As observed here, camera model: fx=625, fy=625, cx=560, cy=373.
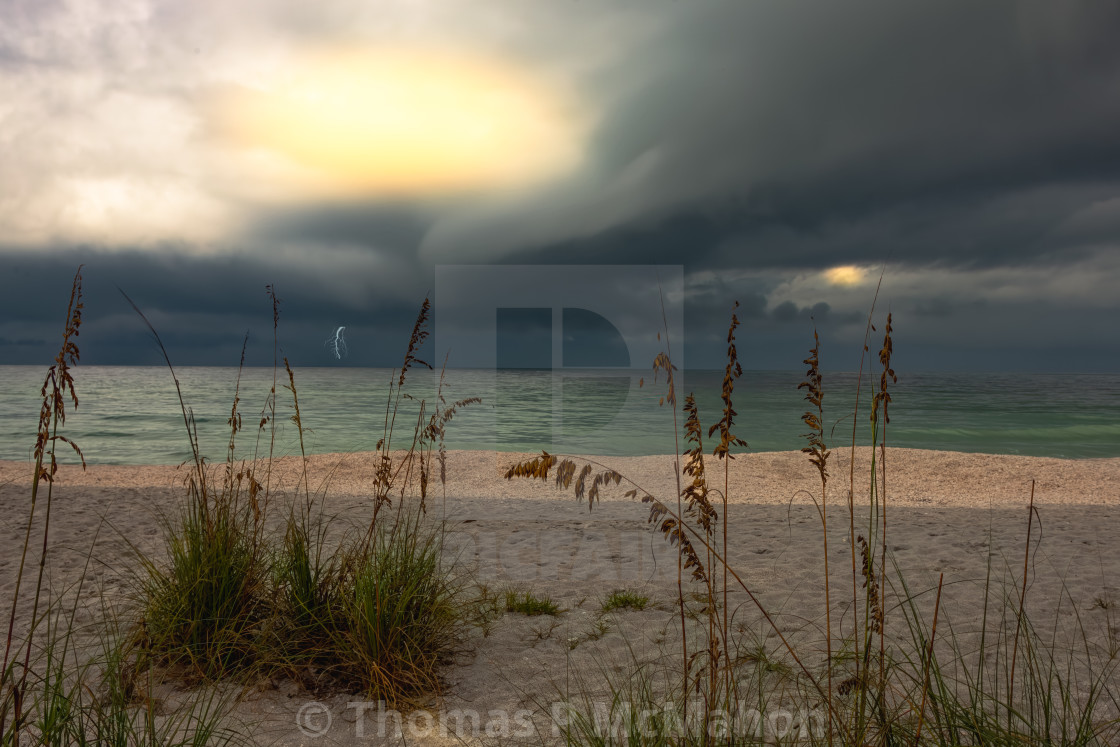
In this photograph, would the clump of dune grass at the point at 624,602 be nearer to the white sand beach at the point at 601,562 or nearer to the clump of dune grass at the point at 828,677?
the white sand beach at the point at 601,562

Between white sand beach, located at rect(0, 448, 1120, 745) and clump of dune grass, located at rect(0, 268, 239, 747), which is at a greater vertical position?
clump of dune grass, located at rect(0, 268, 239, 747)

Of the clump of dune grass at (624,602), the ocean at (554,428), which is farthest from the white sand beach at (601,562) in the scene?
the ocean at (554,428)

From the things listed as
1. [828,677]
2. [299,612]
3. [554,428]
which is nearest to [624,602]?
[299,612]

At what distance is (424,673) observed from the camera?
3.48m

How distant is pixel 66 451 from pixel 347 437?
25.3 ft

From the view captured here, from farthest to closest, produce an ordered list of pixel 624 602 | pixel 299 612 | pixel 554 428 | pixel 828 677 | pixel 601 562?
pixel 554 428, pixel 601 562, pixel 624 602, pixel 299 612, pixel 828 677

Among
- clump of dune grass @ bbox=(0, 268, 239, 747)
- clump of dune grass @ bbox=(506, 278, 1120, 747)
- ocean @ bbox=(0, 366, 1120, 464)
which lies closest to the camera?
clump of dune grass @ bbox=(0, 268, 239, 747)

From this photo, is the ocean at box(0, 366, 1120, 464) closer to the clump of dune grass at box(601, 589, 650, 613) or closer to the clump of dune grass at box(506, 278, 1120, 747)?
the clump of dune grass at box(601, 589, 650, 613)

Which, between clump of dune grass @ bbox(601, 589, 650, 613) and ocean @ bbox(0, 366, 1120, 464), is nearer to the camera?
clump of dune grass @ bbox(601, 589, 650, 613)

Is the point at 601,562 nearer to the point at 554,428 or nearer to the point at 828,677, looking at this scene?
the point at 828,677

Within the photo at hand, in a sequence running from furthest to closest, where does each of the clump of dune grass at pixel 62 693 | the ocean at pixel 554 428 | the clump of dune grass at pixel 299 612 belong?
the ocean at pixel 554 428, the clump of dune grass at pixel 299 612, the clump of dune grass at pixel 62 693

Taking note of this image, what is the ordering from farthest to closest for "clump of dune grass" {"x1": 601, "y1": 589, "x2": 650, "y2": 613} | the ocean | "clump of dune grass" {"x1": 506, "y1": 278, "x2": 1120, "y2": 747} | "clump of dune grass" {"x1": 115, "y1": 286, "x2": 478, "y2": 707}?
the ocean, "clump of dune grass" {"x1": 601, "y1": 589, "x2": 650, "y2": 613}, "clump of dune grass" {"x1": 115, "y1": 286, "x2": 478, "y2": 707}, "clump of dune grass" {"x1": 506, "y1": 278, "x2": 1120, "y2": 747}

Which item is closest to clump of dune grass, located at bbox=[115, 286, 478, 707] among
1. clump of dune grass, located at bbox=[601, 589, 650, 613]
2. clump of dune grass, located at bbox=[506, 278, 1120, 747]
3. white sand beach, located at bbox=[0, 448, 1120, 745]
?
white sand beach, located at bbox=[0, 448, 1120, 745]

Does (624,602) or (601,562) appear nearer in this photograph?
(624,602)
